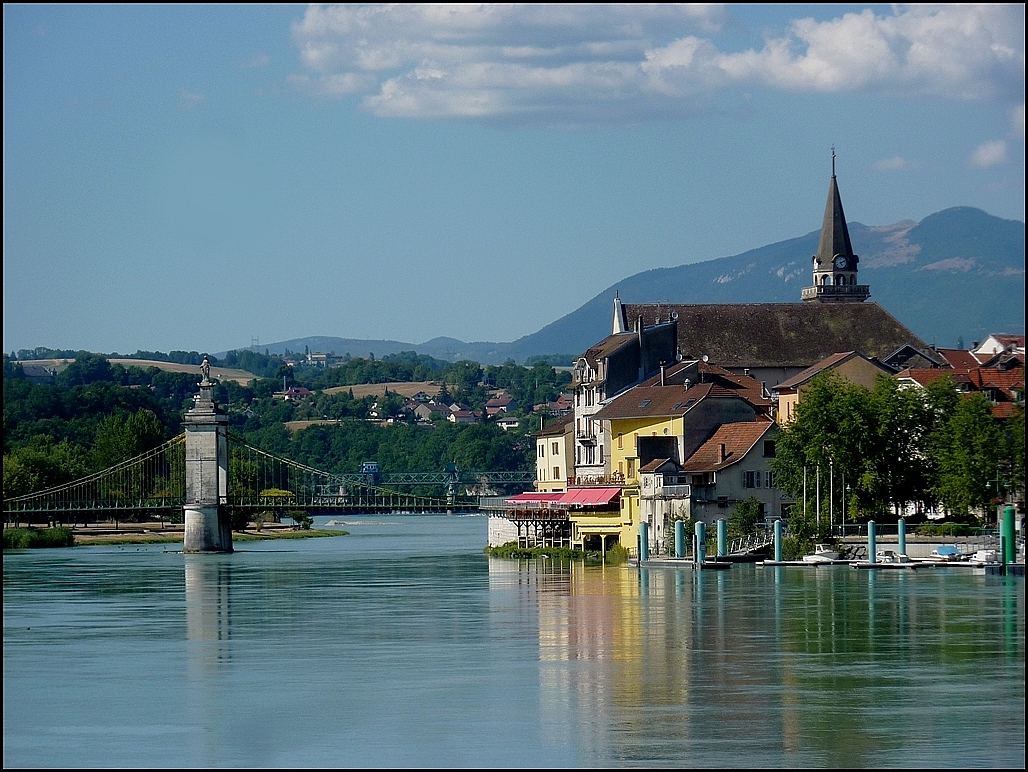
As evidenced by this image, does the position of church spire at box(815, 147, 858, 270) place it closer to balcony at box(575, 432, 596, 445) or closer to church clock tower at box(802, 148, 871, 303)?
church clock tower at box(802, 148, 871, 303)

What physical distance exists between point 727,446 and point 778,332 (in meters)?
26.8

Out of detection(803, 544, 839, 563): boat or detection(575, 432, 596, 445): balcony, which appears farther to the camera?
detection(575, 432, 596, 445): balcony

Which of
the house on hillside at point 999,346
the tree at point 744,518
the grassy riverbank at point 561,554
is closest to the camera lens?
the tree at point 744,518

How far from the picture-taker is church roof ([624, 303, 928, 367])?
102m

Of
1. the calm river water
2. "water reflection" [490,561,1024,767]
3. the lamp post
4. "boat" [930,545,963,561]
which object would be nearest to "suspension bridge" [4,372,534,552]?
the lamp post

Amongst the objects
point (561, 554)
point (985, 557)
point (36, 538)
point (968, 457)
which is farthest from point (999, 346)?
point (36, 538)

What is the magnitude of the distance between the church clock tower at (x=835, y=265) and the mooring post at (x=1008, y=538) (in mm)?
68723

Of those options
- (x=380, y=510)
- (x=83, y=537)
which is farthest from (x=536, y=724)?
(x=83, y=537)

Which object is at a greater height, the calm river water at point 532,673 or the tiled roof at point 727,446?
the tiled roof at point 727,446

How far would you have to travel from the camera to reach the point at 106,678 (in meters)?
37.8

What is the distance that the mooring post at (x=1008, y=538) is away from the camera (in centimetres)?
5972

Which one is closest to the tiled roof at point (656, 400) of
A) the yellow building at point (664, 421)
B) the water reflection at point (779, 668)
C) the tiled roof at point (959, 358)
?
the yellow building at point (664, 421)

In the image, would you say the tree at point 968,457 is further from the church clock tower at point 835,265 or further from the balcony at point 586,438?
the church clock tower at point 835,265

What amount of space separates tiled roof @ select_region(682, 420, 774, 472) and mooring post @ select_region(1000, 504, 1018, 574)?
55.0ft
